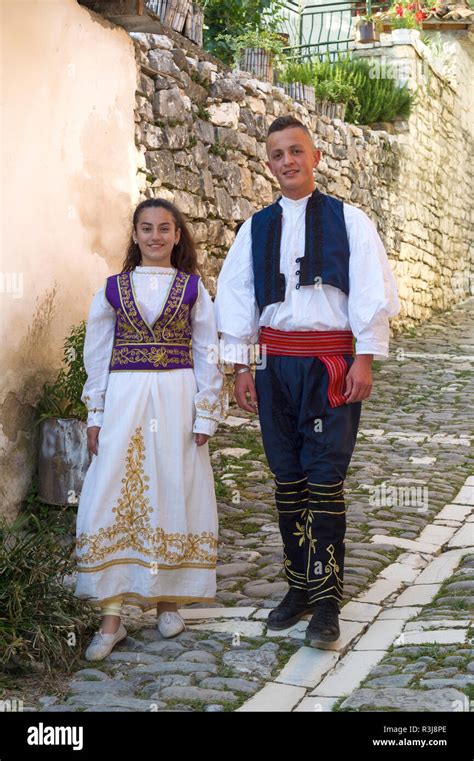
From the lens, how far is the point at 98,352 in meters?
3.65

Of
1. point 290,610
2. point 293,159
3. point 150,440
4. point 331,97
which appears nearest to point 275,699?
point 290,610

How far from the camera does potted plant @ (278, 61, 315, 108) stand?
9875 mm

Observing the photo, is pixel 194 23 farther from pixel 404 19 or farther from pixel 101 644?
pixel 404 19

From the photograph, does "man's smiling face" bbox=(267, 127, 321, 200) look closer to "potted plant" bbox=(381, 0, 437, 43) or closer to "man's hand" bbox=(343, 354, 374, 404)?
"man's hand" bbox=(343, 354, 374, 404)

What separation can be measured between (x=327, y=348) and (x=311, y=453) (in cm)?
38

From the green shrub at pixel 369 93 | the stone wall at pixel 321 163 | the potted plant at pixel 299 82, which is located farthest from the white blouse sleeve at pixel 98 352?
the green shrub at pixel 369 93

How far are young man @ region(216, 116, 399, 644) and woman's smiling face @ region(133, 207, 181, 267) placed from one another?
24 centimetres

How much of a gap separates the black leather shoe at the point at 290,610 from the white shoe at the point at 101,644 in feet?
1.84

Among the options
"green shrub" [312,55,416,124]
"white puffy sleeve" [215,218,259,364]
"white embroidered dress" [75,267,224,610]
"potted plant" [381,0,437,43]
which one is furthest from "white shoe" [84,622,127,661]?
"potted plant" [381,0,437,43]

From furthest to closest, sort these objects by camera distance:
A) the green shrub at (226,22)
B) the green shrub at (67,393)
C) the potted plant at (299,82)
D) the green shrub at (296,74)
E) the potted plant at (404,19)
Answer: the potted plant at (404,19) → the green shrub at (296,74) → the potted plant at (299,82) → the green shrub at (226,22) → the green shrub at (67,393)

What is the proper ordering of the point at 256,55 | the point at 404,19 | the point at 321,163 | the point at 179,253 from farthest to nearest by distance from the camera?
the point at 404,19
the point at 321,163
the point at 256,55
the point at 179,253

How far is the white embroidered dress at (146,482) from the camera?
352 cm

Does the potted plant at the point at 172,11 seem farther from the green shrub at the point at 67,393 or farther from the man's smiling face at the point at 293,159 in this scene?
the man's smiling face at the point at 293,159

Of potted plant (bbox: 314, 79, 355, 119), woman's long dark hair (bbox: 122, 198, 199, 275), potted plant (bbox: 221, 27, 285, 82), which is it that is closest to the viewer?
woman's long dark hair (bbox: 122, 198, 199, 275)
